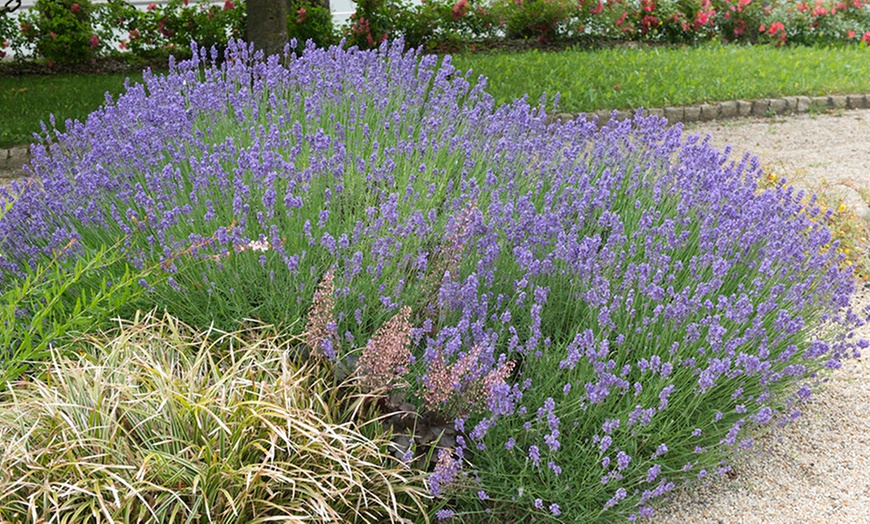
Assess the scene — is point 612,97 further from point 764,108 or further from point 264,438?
point 264,438

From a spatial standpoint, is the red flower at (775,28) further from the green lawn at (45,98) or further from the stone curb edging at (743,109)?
the green lawn at (45,98)

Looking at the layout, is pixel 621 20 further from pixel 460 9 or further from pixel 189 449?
pixel 189 449

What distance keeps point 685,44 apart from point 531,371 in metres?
11.3

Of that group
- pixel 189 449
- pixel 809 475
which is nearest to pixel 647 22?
pixel 809 475

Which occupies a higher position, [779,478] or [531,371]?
[531,371]

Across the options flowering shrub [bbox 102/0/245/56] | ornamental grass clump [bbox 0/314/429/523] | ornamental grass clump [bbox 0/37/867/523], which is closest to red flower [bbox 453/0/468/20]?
flowering shrub [bbox 102/0/245/56]

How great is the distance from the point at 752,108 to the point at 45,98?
7845mm

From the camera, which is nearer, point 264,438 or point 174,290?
point 264,438

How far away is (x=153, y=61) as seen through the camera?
11211 mm

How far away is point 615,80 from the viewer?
9.48m

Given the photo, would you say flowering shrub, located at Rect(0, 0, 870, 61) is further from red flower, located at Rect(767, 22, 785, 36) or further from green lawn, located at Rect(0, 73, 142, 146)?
green lawn, located at Rect(0, 73, 142, 146)

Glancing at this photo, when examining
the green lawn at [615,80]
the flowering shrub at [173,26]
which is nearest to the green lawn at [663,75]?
the green lawn at [615,80]

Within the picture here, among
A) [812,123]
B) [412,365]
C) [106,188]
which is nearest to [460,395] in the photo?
[412,365]

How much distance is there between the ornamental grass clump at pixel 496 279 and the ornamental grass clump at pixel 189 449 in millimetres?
175
